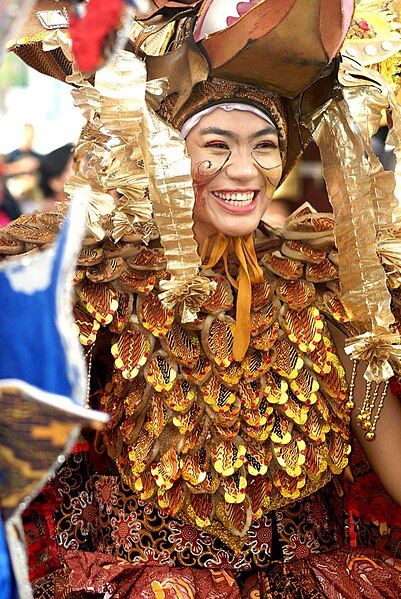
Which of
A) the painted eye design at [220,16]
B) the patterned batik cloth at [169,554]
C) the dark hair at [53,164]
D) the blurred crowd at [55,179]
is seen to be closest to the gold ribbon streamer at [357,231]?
the painted eye design at [220,16]

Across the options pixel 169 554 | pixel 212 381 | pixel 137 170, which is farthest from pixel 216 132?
pixel 169 554

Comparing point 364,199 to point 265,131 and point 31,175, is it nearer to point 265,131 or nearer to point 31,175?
point 265,131

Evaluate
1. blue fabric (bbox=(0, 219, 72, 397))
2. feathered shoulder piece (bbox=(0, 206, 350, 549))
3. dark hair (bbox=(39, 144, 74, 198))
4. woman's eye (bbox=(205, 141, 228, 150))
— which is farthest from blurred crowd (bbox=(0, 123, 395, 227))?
blue fabric (bbox=(0, 219, 72, 397))

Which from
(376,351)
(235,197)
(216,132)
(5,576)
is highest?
(216,132)

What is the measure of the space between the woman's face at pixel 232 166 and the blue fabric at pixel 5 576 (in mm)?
842

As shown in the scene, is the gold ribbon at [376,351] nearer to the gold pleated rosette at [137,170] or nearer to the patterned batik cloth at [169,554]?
the gold pleated rosette at [137,170]

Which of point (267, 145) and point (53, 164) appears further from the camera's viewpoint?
point (53, 164)

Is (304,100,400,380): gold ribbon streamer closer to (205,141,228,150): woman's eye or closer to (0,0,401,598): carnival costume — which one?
(0,0,401,598): carnival costume


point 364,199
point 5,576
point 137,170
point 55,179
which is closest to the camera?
point 5,576

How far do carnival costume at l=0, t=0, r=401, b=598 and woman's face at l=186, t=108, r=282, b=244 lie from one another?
21 millimetres

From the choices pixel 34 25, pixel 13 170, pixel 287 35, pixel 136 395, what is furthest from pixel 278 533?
pixel 13 170

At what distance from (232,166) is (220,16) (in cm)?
23

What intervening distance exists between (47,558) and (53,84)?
4.16 ft

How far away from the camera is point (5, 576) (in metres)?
0.89
